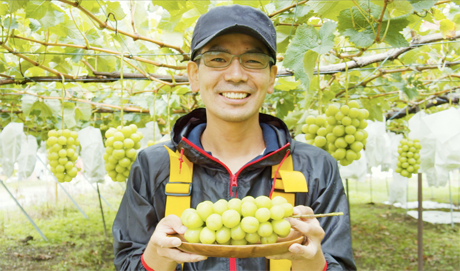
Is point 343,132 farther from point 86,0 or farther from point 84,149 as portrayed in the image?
point 84,149

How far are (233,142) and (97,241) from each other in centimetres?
703

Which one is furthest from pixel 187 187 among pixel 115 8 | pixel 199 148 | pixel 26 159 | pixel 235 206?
pixel 26 159

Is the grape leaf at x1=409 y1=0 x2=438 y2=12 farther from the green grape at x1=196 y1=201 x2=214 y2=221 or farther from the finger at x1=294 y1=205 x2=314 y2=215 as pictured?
the green grape at x1=196 y1=201 x2=214 y2=221

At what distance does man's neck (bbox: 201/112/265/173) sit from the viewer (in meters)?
1.60

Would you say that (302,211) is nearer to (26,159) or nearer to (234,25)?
(234,25)

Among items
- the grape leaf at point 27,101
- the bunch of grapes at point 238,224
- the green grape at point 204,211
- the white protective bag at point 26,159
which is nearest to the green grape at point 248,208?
the bunch of grapes at point 238,224

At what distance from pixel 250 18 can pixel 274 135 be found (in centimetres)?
57

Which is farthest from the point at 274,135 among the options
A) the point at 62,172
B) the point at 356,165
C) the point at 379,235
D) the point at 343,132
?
the point at 379,235

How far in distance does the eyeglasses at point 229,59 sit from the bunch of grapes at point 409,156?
10.3ft

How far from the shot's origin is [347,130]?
2.18 meters

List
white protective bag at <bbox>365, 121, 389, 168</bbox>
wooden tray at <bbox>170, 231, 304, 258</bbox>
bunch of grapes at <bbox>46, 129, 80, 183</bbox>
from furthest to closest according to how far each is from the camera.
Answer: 1. white protective bag at <bbox>365, 121, 389, 168</bbox>
2. bunch of grapes at <bbox>46, 129, 80, 183</bbox>
3. wooden tray at <bbox>170, 231, 304, 258</bbox>

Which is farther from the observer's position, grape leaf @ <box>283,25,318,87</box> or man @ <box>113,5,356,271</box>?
grape leaf @ <box>283,25,318,87</box>

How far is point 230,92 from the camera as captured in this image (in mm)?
1428

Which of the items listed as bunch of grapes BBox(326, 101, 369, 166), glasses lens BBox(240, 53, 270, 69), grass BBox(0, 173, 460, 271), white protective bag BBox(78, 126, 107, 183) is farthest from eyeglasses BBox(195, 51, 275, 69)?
grass BBox(0, 173, 460, 271)
